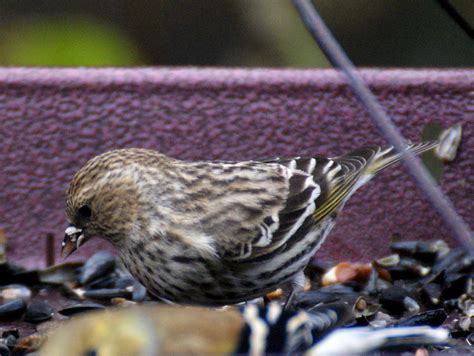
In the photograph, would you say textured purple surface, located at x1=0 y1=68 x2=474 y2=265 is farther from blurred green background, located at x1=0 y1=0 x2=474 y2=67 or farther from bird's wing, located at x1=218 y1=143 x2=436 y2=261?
blurred green background, located at x1=0 y1=0 x2=474 y2=67

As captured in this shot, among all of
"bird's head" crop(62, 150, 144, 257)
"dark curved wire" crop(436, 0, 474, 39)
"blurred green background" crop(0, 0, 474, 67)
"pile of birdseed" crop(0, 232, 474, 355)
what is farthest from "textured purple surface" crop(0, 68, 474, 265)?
"blurred green background" crop(0, 0, 474, 67)

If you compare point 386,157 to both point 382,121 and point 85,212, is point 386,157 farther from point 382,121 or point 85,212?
point 382,121

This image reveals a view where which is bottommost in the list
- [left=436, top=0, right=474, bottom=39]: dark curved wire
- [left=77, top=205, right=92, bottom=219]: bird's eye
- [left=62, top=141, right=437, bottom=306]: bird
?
[left=77, top=205, right=92, bottom=219]: bird's eye

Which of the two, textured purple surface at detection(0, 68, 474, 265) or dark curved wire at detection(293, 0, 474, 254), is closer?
dark curved wire at detection(293, 0, 474, 254)

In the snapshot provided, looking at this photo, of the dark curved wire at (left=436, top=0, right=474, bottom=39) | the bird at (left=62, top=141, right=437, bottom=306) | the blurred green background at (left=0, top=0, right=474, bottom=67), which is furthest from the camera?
the blurred green background at (left=0, top=0, right=474, bottom=67)

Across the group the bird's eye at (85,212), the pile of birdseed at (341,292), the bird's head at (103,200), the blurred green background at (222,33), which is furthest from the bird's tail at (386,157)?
the blurred green background at (222,33)

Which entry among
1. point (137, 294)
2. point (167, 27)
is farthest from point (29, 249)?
point (167, 27)

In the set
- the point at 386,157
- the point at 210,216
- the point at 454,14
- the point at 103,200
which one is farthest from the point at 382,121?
the point at 386,157
